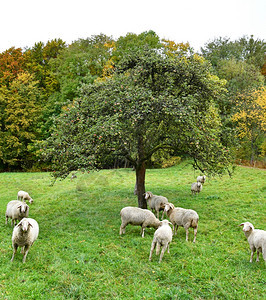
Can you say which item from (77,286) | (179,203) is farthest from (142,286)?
(179,203)

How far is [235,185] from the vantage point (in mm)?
23031

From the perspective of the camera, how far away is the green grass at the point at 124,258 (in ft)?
25.0

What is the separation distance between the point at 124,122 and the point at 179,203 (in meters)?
7.54

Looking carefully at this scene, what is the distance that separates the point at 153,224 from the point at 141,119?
4.95m

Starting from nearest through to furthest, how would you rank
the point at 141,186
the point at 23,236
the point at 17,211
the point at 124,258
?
1. the point at 23,236
2. the point at 124,258
3. the point at 17,211
4. the point at 141,186

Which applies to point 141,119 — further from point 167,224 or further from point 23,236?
point 23,236

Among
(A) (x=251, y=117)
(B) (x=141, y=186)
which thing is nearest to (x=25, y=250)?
(B) (x=141, y=186)

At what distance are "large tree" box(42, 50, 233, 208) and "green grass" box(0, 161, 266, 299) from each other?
9.68ft

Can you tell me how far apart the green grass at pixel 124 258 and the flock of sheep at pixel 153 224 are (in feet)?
1.66

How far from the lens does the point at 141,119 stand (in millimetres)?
12781

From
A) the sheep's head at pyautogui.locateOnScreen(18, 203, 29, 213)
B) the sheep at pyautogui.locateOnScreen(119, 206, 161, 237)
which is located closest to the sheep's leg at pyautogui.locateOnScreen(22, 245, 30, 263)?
the sheep's head at pyautogui.locateOnScreen(18, 203, 29, 213)

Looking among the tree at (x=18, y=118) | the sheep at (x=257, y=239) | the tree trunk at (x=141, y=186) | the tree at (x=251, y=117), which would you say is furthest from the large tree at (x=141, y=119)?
the tree at (x=18, y=118)

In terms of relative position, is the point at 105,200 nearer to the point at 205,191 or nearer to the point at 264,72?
the point at 205,191

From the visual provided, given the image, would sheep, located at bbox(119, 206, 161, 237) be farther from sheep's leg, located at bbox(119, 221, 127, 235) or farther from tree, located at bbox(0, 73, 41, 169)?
tree, located at bbox(0, 73, 41, 169)
